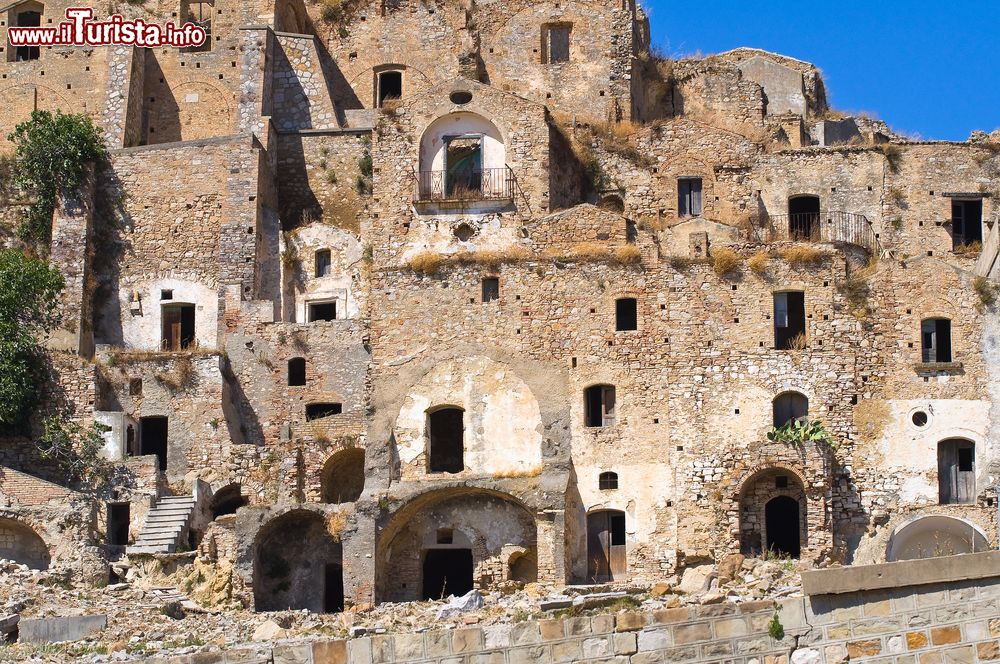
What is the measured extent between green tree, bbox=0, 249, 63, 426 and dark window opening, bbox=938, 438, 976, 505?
79.6 feet

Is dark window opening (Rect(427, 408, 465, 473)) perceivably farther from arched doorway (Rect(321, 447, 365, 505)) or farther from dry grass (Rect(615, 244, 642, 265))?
dry grass (Rect(615, 244, 642, 265))

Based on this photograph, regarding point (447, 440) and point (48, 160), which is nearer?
point (447, 440)

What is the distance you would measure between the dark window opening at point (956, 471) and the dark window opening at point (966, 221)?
25.4 ft

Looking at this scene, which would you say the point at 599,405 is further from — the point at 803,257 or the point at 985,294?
the point at 985,294

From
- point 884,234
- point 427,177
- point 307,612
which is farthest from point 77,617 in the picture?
point 884,234

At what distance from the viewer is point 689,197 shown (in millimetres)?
52312

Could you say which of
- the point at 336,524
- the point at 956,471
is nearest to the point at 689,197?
the point at 956,471

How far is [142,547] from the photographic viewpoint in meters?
44.6

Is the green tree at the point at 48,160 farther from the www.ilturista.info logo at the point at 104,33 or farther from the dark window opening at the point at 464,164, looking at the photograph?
the dark window opening at the point at 464,164

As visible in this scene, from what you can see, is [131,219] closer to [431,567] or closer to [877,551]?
[431,567]

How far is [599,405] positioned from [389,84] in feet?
58.5

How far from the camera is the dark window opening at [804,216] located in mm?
49938

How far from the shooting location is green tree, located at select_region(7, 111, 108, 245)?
2094 inches

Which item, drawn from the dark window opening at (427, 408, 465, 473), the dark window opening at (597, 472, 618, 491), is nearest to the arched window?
the dark window opening at (597, 472, 618, 491)
